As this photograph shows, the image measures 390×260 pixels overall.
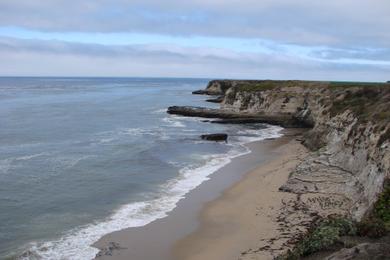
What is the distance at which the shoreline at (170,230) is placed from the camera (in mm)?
16594

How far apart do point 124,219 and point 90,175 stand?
873 centimetres

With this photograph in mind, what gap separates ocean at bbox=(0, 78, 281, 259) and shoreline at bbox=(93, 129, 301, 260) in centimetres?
51

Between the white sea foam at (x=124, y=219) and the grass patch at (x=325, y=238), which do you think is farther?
the white sea foam at (x=124, y=219)

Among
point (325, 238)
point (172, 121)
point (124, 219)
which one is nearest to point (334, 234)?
point (325, 238)

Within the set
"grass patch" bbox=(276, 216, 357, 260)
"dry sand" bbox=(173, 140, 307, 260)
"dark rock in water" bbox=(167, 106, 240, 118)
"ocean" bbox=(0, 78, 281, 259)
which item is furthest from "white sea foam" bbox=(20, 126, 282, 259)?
"dark rock in water" bbox=(167, 106, 240, 118)

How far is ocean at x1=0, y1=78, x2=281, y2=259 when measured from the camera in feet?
61.2

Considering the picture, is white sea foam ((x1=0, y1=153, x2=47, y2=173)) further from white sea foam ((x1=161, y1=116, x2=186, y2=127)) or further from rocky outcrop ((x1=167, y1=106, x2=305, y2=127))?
rocky outcrop ((x1=167, y1=106, x2=305, y2=127))

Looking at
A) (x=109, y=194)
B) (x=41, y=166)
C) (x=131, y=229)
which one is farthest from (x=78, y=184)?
(x=131, y=229)

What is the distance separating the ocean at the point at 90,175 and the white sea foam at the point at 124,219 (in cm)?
4

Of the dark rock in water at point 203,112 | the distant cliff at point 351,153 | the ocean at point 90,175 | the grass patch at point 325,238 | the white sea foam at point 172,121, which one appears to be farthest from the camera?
the dark rock in water at point 203,112

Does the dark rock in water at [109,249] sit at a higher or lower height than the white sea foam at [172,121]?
lower

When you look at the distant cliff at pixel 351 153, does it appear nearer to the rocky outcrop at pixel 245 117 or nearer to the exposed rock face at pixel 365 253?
the exposed rock face at pixel 365 253

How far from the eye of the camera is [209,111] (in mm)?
64625

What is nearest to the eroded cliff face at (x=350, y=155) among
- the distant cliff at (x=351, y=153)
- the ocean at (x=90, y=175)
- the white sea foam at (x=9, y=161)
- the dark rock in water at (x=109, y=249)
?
the distant cliff at (x=351, y=153)
